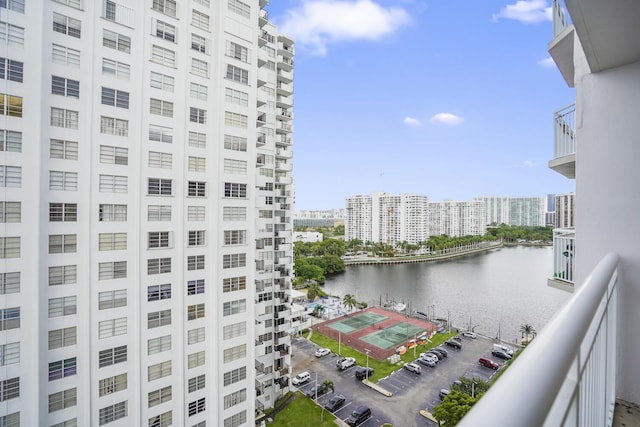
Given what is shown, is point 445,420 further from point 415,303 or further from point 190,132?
point 415,303

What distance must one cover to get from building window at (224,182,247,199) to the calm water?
13384 millimetres

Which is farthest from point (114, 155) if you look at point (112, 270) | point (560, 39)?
point (560, 39)

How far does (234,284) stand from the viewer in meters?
7.16

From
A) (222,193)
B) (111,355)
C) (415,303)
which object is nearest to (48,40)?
(222,193)

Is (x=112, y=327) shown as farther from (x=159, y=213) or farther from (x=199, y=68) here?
(x=199, y=68)

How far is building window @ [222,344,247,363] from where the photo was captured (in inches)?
274

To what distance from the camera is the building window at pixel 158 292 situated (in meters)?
6.21

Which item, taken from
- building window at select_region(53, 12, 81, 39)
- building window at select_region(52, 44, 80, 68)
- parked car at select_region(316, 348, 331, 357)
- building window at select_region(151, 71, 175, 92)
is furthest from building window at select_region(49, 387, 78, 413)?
parked car at select_region(316, 348, 331, 357)

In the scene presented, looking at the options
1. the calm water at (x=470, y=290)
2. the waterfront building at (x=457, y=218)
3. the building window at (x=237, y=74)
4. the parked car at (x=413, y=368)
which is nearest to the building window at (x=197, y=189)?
the building window at (x=237, y=74)

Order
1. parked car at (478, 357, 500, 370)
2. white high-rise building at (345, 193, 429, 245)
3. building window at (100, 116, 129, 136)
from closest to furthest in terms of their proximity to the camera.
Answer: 1. building window at (100, 116, 129, 136)
2. parked car at (478, 357, 500, 370)
3. white high-rise building at (345, 193, 429, 245)

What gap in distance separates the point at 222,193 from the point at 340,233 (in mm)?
49728

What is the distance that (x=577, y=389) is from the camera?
0.41m

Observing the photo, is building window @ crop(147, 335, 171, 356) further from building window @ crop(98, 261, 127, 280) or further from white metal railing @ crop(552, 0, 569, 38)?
white metal railing @ crop(552, 0, 569, 38)

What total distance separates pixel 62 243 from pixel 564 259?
682 centimetres
